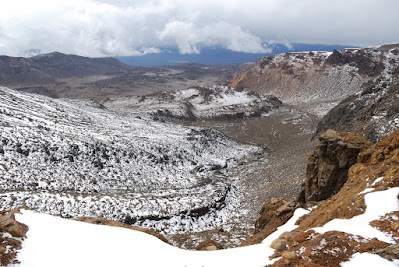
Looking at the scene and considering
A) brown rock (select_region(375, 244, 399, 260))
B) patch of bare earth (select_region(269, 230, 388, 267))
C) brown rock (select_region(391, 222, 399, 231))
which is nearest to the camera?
brown rock (select_region(375, 244, 399, 260))

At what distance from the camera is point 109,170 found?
35.9 meters

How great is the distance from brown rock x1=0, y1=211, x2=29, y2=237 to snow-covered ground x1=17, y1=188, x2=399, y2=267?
320 mm

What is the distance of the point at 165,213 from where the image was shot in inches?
1133

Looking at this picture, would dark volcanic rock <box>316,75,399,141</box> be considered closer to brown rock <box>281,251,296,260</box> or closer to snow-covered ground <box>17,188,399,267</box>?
snow-covered ground <box>17,188,399,267</box>

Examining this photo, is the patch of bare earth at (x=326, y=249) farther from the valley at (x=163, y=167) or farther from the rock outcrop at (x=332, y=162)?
the rock outcrop at (x=332, y=162)

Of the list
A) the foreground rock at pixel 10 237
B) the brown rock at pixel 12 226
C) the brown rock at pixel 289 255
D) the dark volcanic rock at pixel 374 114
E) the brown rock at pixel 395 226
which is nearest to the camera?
the brown rock at pixel 289 255

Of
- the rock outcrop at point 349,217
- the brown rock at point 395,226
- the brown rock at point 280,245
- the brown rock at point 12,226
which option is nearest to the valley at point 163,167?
the rock outcrop at point 349,217

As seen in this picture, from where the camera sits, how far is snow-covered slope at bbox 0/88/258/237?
2788cm

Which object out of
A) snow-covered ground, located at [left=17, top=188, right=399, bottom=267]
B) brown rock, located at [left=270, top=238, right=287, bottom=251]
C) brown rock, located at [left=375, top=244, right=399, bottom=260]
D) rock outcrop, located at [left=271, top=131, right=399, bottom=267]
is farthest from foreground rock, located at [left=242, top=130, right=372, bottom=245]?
brown rock, located at [left=375, top=244, right=399, bottom=260]

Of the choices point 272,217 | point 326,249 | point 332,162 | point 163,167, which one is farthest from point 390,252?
point 163,167

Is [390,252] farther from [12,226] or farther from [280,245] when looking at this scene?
[12,226]

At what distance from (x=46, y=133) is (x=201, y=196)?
1873 centimetres

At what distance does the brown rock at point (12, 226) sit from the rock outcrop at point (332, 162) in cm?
1588

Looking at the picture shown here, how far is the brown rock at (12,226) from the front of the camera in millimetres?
12727
